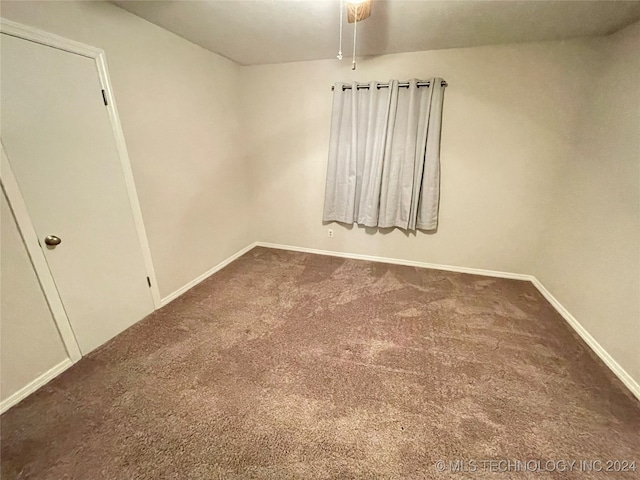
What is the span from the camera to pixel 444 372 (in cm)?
167

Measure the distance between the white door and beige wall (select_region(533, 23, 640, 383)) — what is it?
357cm

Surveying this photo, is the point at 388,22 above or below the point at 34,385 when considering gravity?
above

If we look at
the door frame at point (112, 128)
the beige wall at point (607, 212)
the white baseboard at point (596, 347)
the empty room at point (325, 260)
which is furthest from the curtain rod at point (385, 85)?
the white baseboard at point (596, 347)

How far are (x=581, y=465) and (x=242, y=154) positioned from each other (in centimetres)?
373

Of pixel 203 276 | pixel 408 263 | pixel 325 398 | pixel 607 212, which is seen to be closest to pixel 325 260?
pixel 408 263

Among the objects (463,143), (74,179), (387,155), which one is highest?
(463,143)

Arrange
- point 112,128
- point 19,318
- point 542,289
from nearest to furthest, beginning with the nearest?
point 19,318 < point 112,128 < point 542,289

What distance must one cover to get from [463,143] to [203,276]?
3142 millimetres

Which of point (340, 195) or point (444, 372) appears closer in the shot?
point (444, 372)

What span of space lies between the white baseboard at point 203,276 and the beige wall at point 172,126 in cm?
5

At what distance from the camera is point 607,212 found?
190 centimetres

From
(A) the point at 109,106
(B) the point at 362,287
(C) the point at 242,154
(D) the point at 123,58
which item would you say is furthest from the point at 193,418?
(C) the point at 242,154

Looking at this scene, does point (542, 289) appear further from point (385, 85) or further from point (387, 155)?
point (385, 85)

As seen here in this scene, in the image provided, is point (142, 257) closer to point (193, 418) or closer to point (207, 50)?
point (193, 418)
